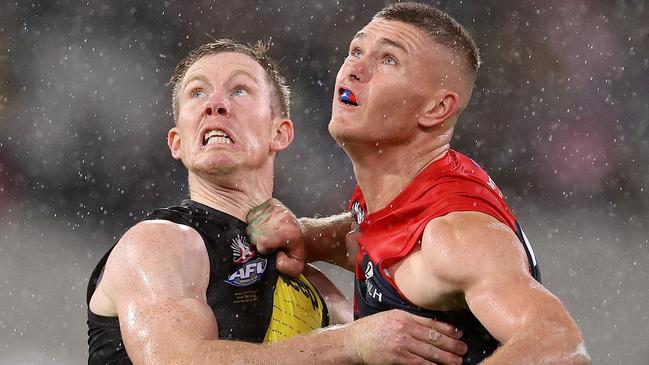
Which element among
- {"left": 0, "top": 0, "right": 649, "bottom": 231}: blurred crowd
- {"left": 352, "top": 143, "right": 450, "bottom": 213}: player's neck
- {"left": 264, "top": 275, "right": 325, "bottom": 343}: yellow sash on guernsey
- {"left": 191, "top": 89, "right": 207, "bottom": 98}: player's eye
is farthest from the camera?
{"left": 0, "top": 0, "right": 649, "bottom": 231}: blurred crowd

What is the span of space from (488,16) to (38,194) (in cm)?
382

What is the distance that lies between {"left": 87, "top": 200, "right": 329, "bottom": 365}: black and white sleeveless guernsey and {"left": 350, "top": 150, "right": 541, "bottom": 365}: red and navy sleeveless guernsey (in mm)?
377

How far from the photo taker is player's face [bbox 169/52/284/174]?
13.0 feet

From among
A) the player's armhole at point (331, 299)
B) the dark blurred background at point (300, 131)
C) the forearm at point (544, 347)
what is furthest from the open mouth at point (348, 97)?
the dark blurred background at point (300, 131)

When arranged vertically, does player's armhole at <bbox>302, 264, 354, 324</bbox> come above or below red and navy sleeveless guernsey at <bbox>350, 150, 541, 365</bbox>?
below

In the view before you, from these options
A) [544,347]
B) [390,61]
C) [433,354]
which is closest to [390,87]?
[390,61]

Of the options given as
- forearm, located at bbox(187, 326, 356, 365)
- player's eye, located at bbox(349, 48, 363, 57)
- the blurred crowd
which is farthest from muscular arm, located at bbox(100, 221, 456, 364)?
the blurred crowd

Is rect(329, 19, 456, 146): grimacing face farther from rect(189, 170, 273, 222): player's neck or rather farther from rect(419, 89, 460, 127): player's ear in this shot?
rect(189, 170, 273, 222): player's neck

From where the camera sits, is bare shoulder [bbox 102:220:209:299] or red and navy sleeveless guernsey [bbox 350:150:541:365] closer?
red and navy sleeveless guernsey [bbox 350:150:541:365]

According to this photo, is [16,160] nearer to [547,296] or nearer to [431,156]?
[431,156]

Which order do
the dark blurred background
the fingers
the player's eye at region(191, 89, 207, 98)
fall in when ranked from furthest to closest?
the dark blurred background → the player's eye at region(191, 89, 207, 98) → the fingers

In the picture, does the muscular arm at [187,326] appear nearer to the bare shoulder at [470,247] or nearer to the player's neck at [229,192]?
the bare shoulder at [470,247]

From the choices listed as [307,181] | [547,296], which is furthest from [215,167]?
[307,181]

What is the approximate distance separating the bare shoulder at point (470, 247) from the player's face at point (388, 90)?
658mm
